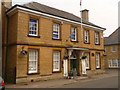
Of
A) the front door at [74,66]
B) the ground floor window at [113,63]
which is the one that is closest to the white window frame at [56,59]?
the front door at [74,66]

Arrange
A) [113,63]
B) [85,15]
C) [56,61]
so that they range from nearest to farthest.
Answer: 1. [56,61]
2. [85,15]
3. [113,63]

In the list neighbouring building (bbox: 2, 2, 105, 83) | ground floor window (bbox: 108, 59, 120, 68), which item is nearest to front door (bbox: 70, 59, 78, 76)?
neighbouring building (bbox: 2, 2, 105, 83)

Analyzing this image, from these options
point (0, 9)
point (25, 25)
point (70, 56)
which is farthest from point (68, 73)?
point (0, 9)

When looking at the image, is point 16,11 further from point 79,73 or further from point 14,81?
point 79,73

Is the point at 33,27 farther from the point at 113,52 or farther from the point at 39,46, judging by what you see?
the point at 113,52

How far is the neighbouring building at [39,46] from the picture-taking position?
14.9 meters

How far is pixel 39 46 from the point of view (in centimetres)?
1617

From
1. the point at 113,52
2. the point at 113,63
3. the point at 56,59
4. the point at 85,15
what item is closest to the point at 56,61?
the point at 56,59

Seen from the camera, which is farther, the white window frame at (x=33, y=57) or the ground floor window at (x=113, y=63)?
the ground floor window at (x=113, y=63)

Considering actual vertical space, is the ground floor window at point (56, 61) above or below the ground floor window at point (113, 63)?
above

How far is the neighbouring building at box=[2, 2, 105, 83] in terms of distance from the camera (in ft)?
49.0

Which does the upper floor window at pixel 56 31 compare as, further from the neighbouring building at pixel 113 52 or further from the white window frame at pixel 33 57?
the neighbouring building at pixel 113 52

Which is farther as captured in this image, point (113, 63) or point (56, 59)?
point (113, 63)

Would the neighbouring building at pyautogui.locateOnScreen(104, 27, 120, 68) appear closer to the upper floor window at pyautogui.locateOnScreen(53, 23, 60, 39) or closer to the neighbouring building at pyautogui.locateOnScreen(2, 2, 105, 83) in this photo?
the neighbouring building at pyautogui.locateOnScreen(2, 2, 105, 83)
